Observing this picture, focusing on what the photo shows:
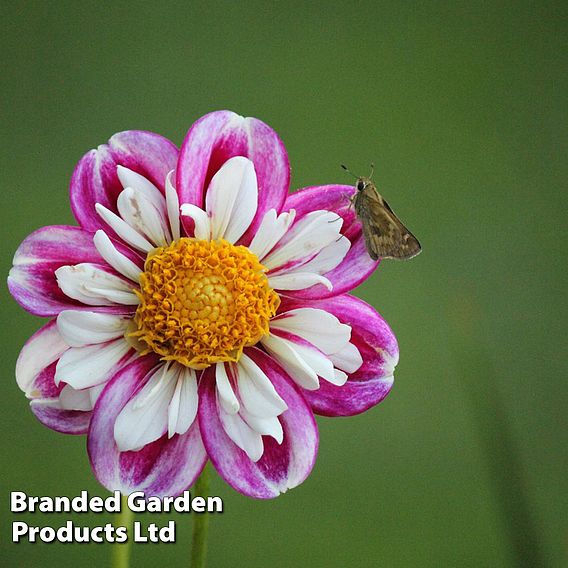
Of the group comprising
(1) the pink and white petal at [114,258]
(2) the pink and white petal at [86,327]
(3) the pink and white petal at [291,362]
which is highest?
(1) the pink and white petal at [114,258]

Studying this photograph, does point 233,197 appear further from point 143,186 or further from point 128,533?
point 128,533

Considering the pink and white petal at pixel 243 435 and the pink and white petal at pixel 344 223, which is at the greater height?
the pink and white petal at pixel 344 223

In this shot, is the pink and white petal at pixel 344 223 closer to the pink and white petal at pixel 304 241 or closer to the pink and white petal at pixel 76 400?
the pink and white petal at pixel 304 241

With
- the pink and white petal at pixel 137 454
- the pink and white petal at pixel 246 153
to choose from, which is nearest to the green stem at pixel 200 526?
the pink and white petal at pixel 137 454

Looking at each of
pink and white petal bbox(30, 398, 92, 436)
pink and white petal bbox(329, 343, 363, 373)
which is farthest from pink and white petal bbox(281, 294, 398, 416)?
pink and white petal bbox(30, 398, 92, 436)

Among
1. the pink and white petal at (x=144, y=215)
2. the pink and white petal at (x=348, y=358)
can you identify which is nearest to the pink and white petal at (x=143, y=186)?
the pink and white petal at (x=144, y=215)

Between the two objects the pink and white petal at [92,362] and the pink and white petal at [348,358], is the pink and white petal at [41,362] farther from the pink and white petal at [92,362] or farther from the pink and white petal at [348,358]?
the pink and white petal at [348,358]

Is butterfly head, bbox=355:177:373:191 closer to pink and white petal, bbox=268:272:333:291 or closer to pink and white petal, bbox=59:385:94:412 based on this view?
pink and white petal, bbox=268:272:333:291
